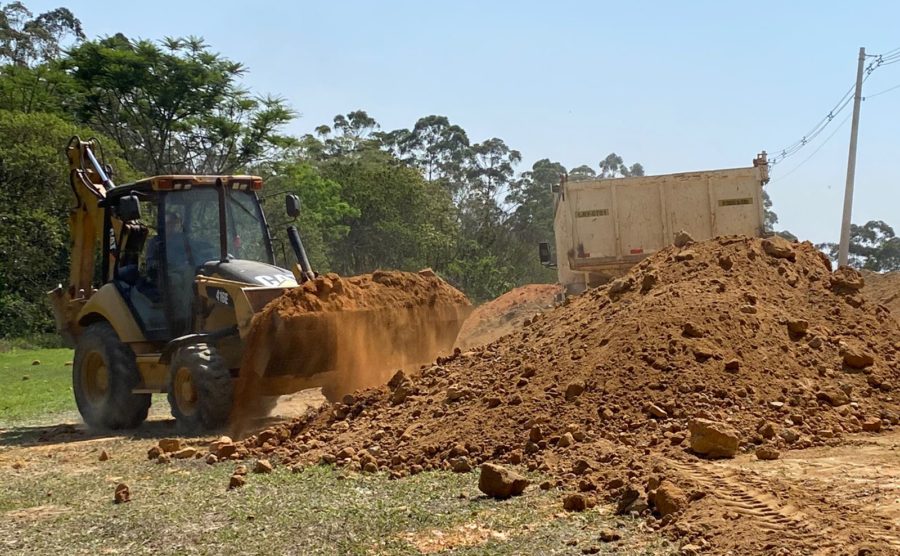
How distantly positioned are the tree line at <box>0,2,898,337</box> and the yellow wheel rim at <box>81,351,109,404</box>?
1041 cm

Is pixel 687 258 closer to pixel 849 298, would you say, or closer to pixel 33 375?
pixel 849 298

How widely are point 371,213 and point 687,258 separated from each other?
33413 millimetres

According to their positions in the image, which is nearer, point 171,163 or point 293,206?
point 293,206

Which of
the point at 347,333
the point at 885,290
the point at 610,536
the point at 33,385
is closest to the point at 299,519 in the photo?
the point at 610,536

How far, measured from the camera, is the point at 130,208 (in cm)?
1109

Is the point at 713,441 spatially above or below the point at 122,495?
above

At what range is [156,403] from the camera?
15.5 m

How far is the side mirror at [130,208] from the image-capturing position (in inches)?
437

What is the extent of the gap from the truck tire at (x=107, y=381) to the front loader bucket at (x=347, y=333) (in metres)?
2.05

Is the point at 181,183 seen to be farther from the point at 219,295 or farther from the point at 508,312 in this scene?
the point at 508,312

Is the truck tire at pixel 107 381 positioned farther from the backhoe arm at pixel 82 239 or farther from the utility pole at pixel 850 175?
the utility pole at pixel 850 175

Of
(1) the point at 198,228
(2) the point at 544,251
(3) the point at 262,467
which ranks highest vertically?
(2) the point at 544,251

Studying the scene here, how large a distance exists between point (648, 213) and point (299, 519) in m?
11.6

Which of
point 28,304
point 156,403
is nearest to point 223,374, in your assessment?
point 156,403
